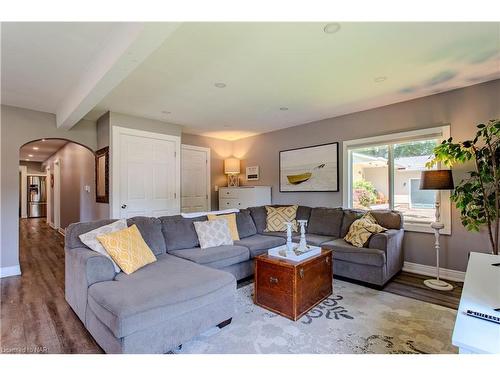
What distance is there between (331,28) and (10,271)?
195 inches

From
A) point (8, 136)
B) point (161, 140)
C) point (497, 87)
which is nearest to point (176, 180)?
point (161, 140)

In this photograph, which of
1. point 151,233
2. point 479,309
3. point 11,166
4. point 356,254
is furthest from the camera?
point 11,166

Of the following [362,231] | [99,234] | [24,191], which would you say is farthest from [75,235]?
[24,191]

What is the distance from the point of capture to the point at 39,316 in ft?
7.65

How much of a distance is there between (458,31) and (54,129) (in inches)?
206

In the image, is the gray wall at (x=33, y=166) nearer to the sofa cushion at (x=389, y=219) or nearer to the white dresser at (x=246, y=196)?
the white dresser at (x=246, y=196)

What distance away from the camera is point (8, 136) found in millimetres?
3684

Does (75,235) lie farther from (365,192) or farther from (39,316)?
(365,192)

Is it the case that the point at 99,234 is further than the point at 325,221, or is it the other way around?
the point at 325,221

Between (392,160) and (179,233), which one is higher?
(392,160)

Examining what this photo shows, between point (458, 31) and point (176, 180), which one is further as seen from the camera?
point (176, 180)

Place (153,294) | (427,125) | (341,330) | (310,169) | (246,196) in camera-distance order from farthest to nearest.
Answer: (246,196) < (310,169) < (427,125) < (341,330) < (153,294)

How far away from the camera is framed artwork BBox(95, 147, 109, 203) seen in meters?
4.14
